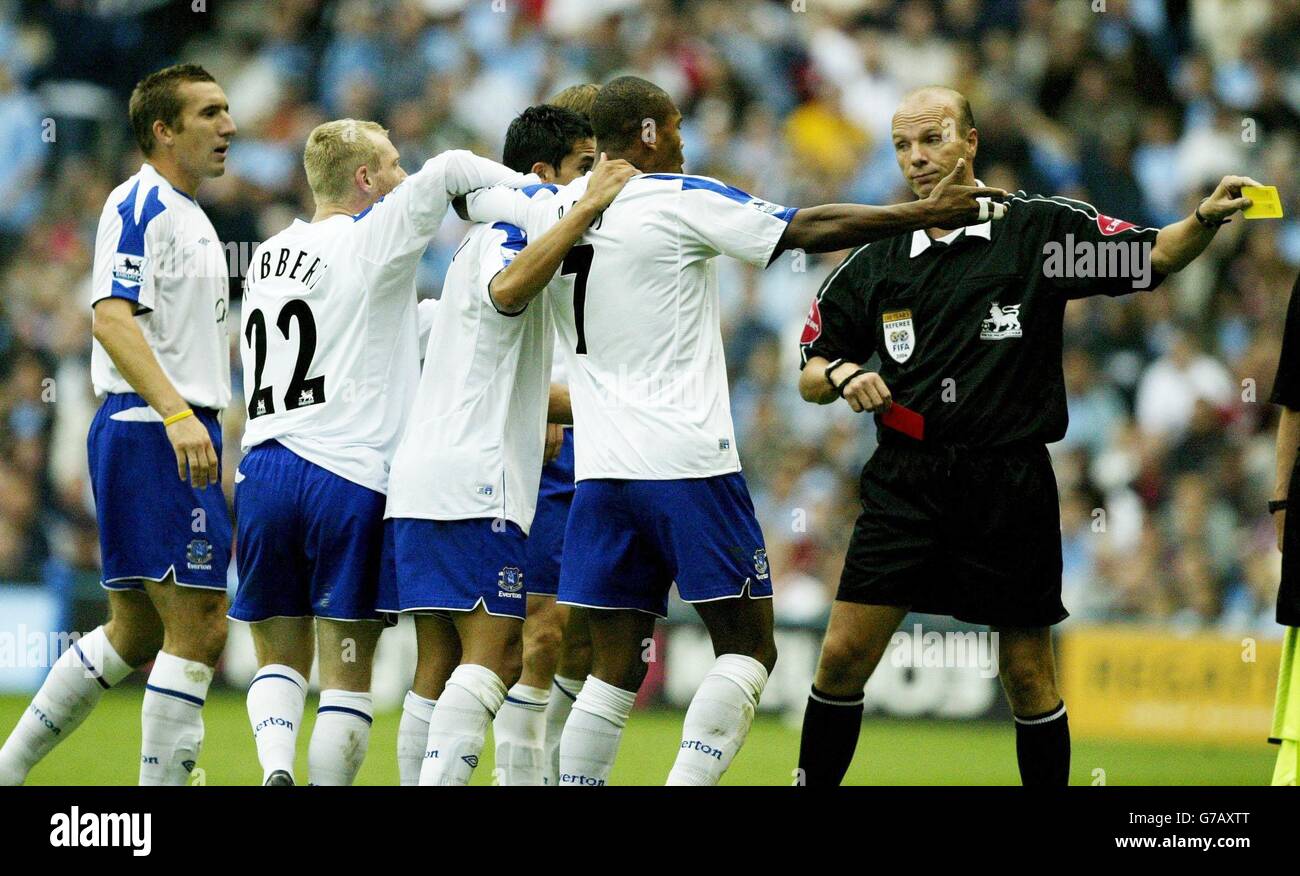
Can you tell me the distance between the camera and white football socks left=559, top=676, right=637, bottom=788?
18.3ft

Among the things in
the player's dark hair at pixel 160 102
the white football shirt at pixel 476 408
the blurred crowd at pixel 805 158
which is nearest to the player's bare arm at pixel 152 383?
the white football shirt at pixel 476 408

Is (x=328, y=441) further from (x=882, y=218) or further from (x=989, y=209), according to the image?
(x=989, y=209)

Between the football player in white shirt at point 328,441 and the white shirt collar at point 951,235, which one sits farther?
the white shirt collar at point 951,235

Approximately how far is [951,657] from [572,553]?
19.0 feet

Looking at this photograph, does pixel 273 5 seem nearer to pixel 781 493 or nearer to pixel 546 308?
pixel 781 493

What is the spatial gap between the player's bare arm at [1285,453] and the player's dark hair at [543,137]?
270cm

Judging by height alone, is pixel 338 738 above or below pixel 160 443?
below

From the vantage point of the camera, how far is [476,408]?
5.56 m

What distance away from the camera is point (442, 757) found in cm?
534

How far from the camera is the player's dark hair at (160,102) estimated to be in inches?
247

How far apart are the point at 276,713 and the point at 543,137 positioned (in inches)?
90.0

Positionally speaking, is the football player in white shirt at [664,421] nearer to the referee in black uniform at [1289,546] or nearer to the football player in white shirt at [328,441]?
the football player in white shirt at [328,441]

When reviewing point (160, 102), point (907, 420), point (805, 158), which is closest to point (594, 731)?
point (907, 420)

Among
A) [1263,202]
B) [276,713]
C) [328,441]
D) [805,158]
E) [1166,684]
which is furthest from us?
[805,158]
